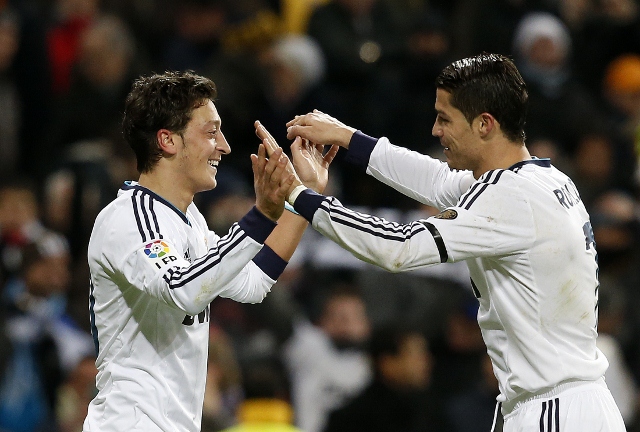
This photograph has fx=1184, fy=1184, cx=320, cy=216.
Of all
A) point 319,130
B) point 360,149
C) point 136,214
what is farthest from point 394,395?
point 136,214

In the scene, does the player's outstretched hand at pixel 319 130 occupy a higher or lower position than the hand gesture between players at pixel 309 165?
higher

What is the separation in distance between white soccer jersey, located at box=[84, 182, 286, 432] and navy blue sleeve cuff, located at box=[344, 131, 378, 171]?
3.02 ft

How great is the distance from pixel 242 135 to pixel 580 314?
566 centimetres

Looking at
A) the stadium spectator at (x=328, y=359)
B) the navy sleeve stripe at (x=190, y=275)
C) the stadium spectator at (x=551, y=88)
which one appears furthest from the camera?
the stadium spectator at (x=551, y=88)

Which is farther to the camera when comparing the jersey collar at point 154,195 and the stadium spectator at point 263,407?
the stadium spectator at point 263,407

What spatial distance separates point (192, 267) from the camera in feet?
14.6

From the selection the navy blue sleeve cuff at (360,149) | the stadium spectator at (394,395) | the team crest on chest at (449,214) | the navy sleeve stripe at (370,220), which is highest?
the navy blue sleeve cuff at (360,149)

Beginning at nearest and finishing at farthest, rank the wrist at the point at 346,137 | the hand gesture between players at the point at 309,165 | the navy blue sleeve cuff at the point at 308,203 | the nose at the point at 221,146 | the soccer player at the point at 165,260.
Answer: the soccer player at the point at 165,260
the navy blue sleeve cuff at the point at 308,203
the nose at the point at 221,146
the hand gesture between players at the point at 309,165
the wrist at the point at 346,137

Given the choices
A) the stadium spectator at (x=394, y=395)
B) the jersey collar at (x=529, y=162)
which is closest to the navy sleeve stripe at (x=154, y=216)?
the jersey collar at (x=529, y=162)

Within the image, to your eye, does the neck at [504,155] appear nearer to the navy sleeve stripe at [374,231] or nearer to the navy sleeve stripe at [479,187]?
the navy sleeve stripe at [479,187]

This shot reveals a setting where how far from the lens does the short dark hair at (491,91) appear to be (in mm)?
4840

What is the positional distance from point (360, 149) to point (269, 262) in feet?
2.25

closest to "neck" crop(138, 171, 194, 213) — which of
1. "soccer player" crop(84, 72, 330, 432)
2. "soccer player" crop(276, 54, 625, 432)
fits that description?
"soccer player" crop(84, 72, 330, 432)

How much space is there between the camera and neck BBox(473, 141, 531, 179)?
193 inches
